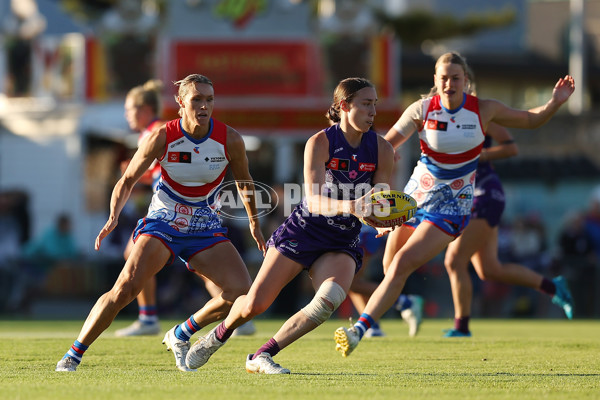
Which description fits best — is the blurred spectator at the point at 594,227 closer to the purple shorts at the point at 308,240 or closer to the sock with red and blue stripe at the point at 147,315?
the sock with red and blue stripe at the point at 147,315

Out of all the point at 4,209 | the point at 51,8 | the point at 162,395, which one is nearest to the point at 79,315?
the point at 4,209

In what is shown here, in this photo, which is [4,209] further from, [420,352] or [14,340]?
[420,352]

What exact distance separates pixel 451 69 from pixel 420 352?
2.37 meters

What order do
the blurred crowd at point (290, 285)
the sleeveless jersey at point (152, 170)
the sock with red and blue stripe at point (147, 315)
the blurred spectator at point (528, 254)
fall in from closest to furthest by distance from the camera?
the sleeveless jersey at point (152, 170) → the sock with red and blue stripe at point (147, 315) → the blurred crowd at point (290, 285) → the blurred spectator at point (528, 254)

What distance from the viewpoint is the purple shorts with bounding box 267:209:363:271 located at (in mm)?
7789

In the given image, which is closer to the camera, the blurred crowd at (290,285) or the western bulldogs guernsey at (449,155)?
the western bulldogs guernsey at (449,155)

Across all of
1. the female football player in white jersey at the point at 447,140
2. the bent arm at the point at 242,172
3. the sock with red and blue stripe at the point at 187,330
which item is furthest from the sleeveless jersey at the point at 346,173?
the sock with red and blue stripe at the point at 187,330

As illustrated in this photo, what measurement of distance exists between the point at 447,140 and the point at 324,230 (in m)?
1.90

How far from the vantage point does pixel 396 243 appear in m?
9.76

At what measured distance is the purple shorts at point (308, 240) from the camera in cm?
779

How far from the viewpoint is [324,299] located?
763cm

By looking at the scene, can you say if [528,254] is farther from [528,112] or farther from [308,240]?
[308,240]

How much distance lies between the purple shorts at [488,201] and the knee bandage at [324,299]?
128 inches

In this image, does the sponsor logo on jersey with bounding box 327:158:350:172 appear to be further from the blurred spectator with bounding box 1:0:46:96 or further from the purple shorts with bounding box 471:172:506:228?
the blurred spectator with bounding box 1:0:46:96
